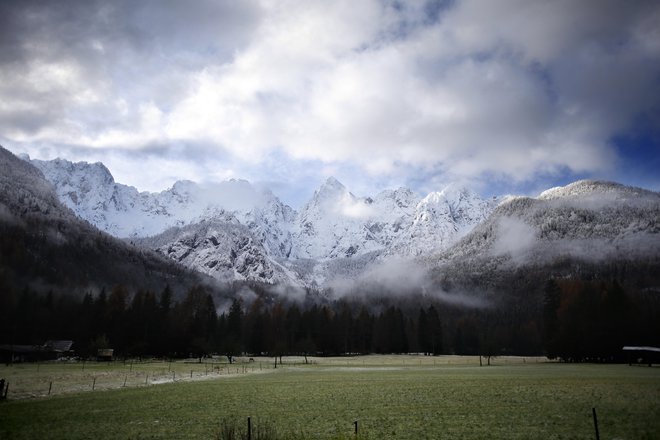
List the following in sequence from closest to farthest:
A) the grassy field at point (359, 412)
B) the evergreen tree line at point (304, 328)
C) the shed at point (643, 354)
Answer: the grassy field at point (359, 412) → the shed at point (643, 354) → the evergreen tree line at point (304, 328)

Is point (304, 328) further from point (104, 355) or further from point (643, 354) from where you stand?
point (643, 354)

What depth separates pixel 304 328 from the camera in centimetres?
13112

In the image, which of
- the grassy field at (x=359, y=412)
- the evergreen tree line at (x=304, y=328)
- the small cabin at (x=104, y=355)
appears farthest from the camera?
the small cabin at (x=104, y=355)

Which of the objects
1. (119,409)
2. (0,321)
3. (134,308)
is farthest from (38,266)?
(119,409)

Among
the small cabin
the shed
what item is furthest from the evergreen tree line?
the shed

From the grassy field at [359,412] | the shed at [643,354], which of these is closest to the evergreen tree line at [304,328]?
the shed at [643,354]

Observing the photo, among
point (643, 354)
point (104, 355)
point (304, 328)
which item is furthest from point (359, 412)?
point (304, 328)

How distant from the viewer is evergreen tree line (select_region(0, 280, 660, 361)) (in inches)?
3275

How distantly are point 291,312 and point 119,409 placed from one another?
368ft

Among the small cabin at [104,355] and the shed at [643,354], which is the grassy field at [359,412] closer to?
the shed at [643,354]

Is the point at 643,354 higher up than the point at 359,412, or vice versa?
A: the point at 643,354

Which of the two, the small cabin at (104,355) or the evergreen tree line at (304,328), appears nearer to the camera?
the evergreen tree line at (304,328)

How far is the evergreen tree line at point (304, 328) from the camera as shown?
83188mm

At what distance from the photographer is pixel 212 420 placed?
75.3 ft
